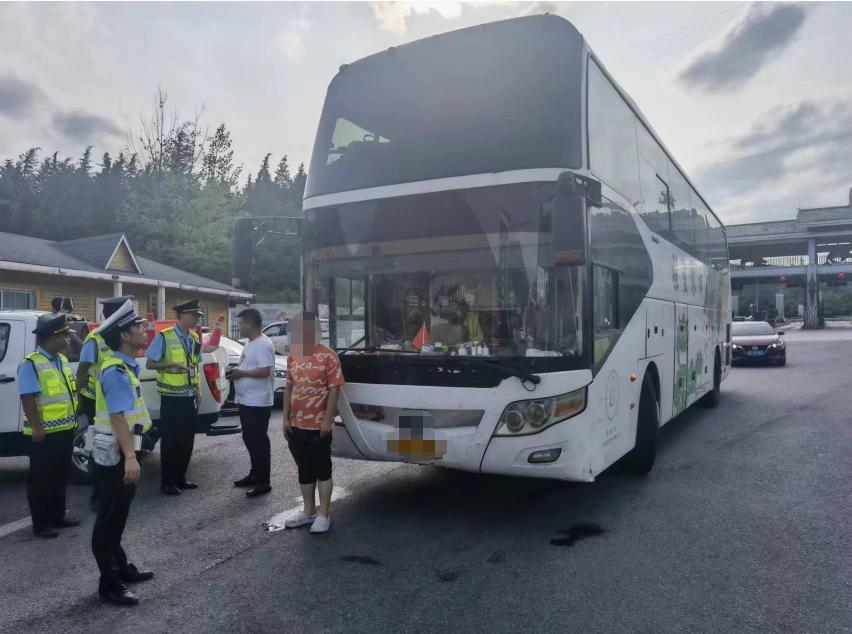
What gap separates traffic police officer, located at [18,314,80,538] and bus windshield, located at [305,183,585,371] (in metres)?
2.02

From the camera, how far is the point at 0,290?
17766 millimetres

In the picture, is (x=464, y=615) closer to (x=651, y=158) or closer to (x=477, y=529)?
(x=477, y=529)

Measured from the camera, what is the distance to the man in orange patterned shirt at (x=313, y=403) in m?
4.75

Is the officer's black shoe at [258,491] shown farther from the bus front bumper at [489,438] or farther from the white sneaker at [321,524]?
the bus front bumper at [489,438]

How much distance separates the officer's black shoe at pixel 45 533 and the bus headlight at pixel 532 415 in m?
3.45

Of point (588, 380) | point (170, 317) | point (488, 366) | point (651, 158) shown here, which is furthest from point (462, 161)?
point (170, 317)

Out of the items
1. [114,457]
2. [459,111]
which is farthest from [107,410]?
[459,111]

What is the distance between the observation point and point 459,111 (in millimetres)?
4992

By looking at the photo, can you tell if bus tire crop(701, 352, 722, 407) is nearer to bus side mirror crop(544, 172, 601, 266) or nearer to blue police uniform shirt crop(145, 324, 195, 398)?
bus side mirror crop(544, 172, 601, 266)

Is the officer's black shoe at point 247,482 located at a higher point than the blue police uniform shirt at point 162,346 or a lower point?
lower

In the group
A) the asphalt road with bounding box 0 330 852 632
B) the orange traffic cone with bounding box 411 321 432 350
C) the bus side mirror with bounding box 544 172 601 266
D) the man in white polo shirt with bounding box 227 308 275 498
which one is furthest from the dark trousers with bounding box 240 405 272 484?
the bus side mirror with bounding box 544 172 601 266

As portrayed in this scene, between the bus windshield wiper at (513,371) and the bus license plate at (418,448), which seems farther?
the bus license plate at (418,448)

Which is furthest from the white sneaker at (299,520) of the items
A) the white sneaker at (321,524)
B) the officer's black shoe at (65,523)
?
the officer's black shoe at (65,523)

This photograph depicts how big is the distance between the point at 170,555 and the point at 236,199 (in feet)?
140
